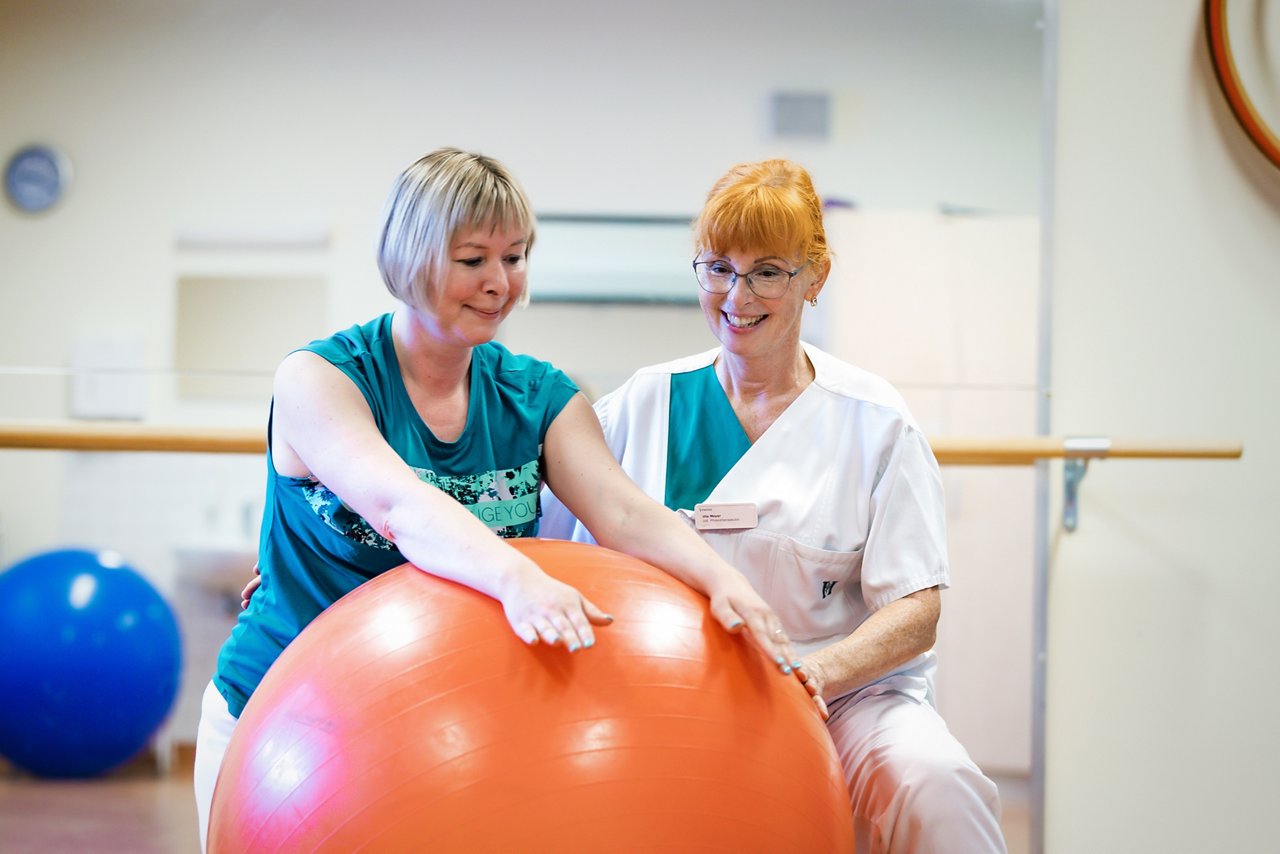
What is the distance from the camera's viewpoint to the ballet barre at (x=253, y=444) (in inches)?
95.7

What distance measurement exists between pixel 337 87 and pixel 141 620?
5.05 feet

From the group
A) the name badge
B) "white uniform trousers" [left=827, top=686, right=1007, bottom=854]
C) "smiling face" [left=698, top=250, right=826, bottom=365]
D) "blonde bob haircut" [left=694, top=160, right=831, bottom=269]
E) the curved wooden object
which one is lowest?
"white uniform trousers" [left=827, top=686, right=1007, bottom=854]

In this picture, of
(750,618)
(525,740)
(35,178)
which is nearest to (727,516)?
(750,618)

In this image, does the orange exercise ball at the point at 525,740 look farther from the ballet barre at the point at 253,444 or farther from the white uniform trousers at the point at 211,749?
the ballet barre at the point at 253,444

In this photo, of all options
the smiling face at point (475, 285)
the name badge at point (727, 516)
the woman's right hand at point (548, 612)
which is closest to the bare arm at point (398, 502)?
the woman's right hand at point (548, 612)

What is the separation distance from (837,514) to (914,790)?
42cm

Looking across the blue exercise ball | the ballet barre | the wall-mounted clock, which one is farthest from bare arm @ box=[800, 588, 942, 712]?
the blue exercise ball

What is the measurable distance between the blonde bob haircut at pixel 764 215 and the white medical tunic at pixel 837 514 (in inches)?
9.2

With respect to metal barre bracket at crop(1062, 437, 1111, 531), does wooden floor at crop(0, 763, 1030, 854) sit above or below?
below

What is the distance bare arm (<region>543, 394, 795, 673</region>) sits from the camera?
1317mm

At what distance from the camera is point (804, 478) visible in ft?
5.59

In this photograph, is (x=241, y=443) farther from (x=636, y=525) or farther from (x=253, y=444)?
(x=636, y=525)

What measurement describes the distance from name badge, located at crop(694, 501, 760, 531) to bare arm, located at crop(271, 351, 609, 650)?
0.45m

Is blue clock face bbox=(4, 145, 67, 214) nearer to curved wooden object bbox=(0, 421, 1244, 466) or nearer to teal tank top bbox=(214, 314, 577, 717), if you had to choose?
curved wooden object bbox=(0, 421, 1244, 466)
